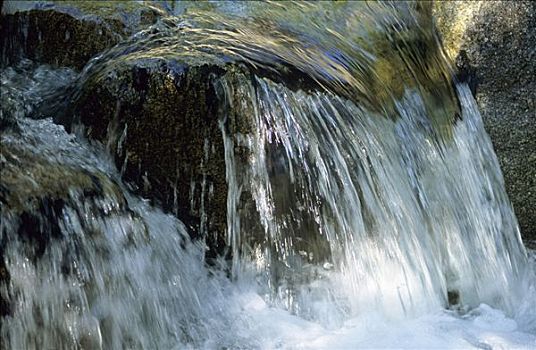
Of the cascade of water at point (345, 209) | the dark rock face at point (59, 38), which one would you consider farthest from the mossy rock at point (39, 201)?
the dark rock face at point (59, 38)

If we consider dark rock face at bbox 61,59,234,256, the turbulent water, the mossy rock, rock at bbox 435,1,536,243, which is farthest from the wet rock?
rock at bbox 435,1,536,243

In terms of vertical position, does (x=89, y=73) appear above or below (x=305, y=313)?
above

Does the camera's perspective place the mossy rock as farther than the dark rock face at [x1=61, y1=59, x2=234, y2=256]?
No

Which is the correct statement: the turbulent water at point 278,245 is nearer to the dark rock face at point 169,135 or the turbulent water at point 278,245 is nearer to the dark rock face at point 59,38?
the dark rock face at point 169,135

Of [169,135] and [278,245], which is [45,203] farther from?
[278,245]

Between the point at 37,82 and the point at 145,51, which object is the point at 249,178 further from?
the point at 37,82

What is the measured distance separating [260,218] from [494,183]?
1536 mm

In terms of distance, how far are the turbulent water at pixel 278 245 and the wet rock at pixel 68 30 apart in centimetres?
50

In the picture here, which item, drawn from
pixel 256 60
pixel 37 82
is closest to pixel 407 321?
pixel 256 60

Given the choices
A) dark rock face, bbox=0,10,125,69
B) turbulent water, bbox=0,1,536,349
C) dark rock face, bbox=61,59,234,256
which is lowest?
turbulent water, bbox=0,1,536,349

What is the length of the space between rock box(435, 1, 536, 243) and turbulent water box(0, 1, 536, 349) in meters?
0.27

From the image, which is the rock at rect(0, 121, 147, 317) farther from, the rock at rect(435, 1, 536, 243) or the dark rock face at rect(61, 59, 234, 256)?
the rock at rect(435, 1, 536, 243)

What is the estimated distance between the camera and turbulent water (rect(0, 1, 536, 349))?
2.83 m

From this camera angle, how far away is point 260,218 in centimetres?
351
